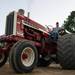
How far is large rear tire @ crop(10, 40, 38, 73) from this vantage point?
441 inches

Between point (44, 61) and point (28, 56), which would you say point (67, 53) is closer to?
point (28, 56)

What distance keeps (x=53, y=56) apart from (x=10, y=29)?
2389 millimetres

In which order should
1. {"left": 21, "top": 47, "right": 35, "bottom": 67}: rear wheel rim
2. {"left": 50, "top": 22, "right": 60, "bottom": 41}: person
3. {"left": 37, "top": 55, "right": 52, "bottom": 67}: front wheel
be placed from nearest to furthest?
{"left": 21, "top": 47, "right": 35, "bottom": 67}: rear wheel rim, {"left": 50, "top": 22, "right": 60, "bottom": 41}: person, {"left": 37, "top": 55, "right": 52, "bottom": 67}: front wheel

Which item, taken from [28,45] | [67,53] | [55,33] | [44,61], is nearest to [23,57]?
[28,45]

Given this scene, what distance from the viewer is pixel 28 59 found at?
11844mm

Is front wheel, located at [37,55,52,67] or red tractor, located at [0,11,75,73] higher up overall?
red tractor, located at [0,11,75,73]

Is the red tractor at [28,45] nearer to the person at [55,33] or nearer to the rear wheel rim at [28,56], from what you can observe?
the rear wheel rim at [28,56]

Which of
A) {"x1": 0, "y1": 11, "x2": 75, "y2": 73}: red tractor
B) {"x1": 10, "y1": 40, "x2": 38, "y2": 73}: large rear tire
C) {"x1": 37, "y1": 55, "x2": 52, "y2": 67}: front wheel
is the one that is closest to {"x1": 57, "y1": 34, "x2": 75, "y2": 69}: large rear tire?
{"x1": 0, "y1": 11, "x2": 75, "y2": 73}: red tractor

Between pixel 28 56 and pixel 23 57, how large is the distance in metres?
0.22

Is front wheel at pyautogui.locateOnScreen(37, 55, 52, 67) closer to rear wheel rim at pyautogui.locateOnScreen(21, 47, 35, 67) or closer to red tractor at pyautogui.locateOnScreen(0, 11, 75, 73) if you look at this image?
red tractor at pyautogui.locateOnScreen(0, 11, 75, 73)

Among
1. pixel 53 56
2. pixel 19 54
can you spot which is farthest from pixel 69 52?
pixel 19 54

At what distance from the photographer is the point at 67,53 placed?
1273 centimetres

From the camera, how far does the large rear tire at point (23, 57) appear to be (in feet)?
36.7

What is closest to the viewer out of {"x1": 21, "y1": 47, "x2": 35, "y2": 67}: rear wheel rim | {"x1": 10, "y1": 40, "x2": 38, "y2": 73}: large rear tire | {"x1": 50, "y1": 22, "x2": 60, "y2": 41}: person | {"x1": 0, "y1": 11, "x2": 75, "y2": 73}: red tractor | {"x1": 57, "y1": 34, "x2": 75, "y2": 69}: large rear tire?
{"x1": 10, "y1": 40, "x2": 38, "y2": 73}: large rear tire
